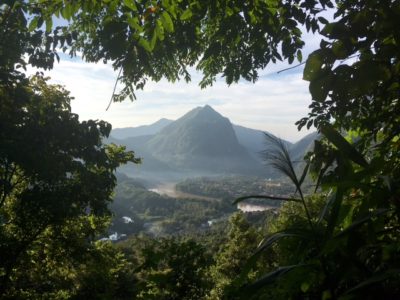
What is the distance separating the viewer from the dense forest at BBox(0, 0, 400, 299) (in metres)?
1.52

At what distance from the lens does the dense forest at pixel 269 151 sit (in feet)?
4.98

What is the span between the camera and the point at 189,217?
167875mm

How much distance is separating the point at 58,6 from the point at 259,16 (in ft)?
5.01

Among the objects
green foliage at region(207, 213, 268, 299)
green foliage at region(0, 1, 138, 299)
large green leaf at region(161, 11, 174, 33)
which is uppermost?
large green leaf at region(161, 11, 174, 33)

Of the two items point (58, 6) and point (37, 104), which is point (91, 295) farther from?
point (58, 6)

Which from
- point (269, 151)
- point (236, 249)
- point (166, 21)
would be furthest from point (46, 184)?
point (236, 249)

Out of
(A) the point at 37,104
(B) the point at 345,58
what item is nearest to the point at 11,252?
(A) the point at 37,104

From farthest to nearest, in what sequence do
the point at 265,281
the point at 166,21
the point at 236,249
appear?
the point at 236,249 → the point at 166,21 → the point at 265,281

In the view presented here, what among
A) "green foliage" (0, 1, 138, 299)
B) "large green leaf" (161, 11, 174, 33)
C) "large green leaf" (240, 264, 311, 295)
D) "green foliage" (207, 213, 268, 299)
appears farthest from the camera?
"green foliage" (207, 213, 268, 299)

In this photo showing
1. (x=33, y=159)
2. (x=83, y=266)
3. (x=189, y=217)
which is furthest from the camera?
(x=189, y=217)

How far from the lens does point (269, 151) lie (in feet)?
5.27

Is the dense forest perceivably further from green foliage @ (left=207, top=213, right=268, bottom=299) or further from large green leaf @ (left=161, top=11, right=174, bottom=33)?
green foliage @ (left=207, top=213, right=268, bottom=299)

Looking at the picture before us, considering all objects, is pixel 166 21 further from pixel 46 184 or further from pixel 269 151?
pixel 46 184

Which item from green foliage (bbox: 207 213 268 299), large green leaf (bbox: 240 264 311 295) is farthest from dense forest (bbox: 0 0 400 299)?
green foliage (bbox: 207 213 268 299)
